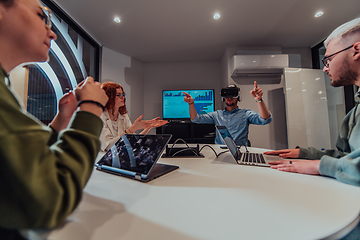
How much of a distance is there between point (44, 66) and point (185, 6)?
2024 millimetres

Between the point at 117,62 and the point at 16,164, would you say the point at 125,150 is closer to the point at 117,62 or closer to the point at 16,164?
the point at 16,164

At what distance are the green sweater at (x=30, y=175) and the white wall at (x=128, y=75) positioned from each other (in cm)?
330

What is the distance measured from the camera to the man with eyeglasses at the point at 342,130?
654 mm

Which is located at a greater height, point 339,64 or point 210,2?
point 210,2

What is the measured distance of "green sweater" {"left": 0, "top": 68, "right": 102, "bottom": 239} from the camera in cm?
24

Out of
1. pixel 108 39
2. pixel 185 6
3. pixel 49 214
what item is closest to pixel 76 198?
pixel 49 214

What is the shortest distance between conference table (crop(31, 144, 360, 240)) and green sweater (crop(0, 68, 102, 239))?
0.09 metres

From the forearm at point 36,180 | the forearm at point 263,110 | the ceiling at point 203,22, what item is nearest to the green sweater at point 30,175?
the forearm at point 36,180

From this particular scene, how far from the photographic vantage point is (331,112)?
2.99 m

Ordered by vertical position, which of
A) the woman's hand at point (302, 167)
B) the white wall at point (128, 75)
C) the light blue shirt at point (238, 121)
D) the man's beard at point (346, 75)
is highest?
the white wall at point (128, 75)

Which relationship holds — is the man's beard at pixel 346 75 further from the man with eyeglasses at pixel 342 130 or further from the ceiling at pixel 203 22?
the ceiling at pixel 203 22

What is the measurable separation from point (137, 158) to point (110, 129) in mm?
1106

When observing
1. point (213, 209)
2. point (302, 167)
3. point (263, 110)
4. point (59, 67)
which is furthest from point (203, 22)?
point (213, 209)

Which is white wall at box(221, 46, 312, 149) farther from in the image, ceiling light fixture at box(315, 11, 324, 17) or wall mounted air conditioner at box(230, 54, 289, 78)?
ceiling light fixture at box(315, 11, 324, 17)
